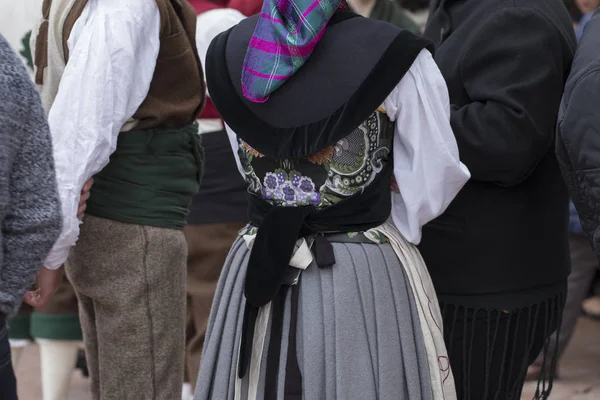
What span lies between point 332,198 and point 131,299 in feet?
2.56

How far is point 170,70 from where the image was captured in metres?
2.85

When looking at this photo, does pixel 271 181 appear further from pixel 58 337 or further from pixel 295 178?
pixel 58 337

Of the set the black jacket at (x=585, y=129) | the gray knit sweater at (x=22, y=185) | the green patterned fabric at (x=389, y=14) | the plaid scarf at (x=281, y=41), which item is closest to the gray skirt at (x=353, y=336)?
the plaid scarf at (x=281, y=41)

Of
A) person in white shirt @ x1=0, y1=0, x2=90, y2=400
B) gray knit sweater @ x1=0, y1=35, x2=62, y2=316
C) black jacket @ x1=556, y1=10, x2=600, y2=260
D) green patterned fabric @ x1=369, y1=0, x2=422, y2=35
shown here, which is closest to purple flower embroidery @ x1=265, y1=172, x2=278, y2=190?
gray knit sweater @ x1=0, y1=35, x2=62, y2=316

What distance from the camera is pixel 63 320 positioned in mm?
3570

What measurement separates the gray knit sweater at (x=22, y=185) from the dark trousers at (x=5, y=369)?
0.04 metres

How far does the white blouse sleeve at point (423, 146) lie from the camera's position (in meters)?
2.34

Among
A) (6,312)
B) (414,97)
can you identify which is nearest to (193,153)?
(414,97)

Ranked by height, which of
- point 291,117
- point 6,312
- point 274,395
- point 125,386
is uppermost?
point 291,117

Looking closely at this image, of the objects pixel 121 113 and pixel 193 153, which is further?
pixel 193 153

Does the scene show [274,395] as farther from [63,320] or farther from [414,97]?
[63,320]

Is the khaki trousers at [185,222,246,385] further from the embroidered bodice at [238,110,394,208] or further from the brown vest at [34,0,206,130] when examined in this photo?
the embroidered bodice at [238,110,394,208]

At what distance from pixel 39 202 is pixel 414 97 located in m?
0.95

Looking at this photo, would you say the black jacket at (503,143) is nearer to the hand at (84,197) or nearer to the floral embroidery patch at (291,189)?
the floral embroidery patch at (291,189)
